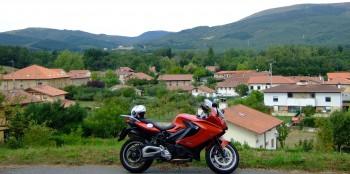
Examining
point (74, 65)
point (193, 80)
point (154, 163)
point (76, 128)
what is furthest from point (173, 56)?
point (154, 163)

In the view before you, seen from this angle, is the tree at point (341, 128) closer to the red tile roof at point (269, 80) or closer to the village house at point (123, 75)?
the red tile roof at point (269, 80)

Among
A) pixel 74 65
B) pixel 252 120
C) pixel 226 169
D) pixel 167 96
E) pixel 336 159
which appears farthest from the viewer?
pixel 74 65

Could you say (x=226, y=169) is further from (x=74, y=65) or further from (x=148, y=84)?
(x=74, y=65)

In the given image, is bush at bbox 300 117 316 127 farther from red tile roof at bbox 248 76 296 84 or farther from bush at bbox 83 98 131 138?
red tile roof at bbox 248 76 296 84

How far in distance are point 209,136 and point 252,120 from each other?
19403mm

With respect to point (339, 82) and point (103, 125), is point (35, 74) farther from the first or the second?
point (103, 125)

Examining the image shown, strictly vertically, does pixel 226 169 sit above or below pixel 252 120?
above

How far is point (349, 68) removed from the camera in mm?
81812

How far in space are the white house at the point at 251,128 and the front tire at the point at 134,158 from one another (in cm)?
1699

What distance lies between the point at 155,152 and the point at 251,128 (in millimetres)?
17945

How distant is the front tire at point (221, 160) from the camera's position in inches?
229

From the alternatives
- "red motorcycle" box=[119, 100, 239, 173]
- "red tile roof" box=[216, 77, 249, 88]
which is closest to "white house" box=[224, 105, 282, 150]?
"red motorcycle" box=[119, 100, 239, 173]

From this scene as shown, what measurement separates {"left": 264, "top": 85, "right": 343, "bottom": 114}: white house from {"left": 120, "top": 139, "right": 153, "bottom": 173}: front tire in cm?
4126

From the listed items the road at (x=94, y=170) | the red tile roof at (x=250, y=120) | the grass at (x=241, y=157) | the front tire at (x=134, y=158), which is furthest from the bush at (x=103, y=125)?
the front tire at (x=134, y=158)
